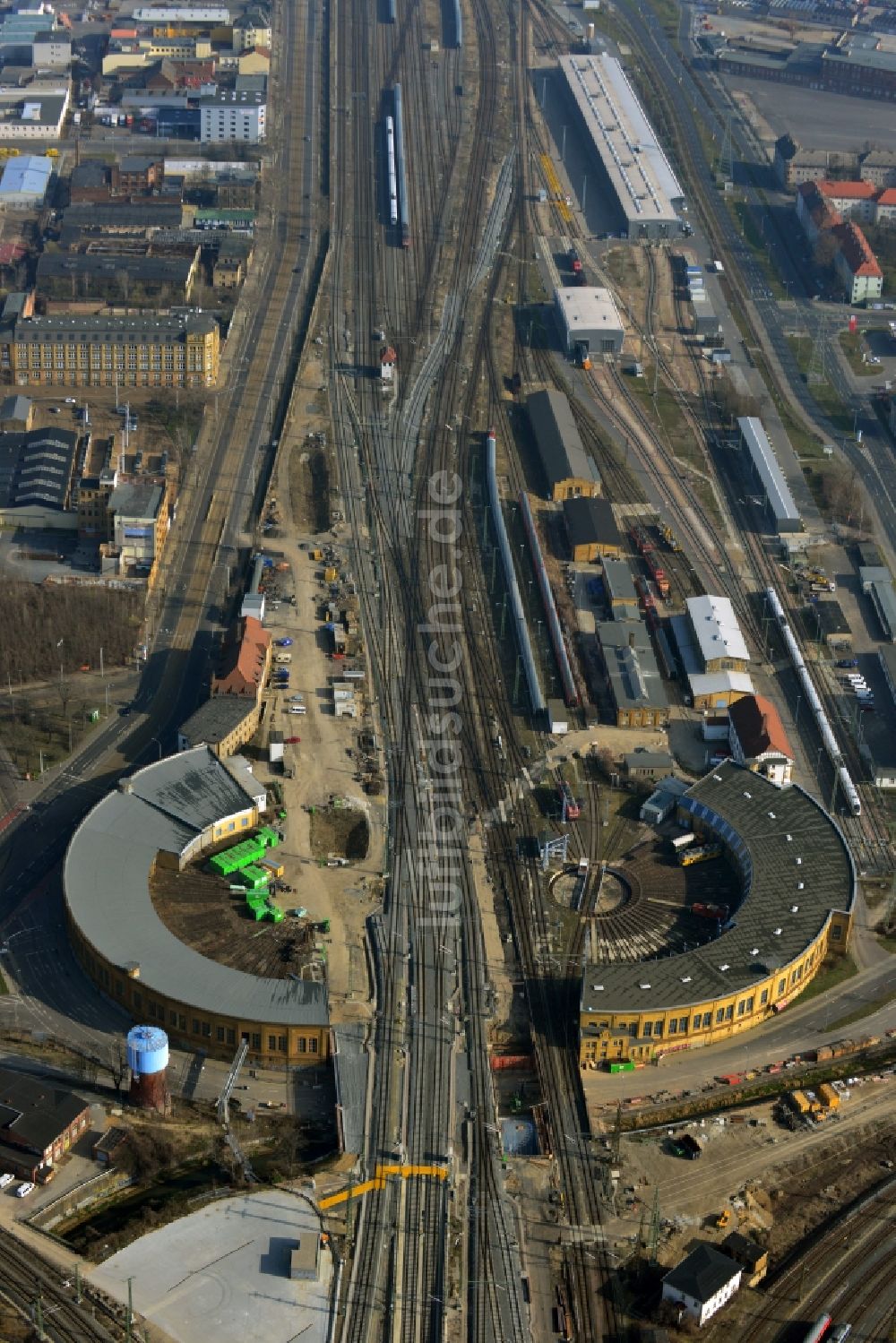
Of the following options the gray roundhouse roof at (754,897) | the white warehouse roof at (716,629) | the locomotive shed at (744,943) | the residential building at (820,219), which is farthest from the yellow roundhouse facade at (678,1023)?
the residential building at (820,219)

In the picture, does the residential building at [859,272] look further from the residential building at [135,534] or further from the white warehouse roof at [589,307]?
the residential building at [135,534]

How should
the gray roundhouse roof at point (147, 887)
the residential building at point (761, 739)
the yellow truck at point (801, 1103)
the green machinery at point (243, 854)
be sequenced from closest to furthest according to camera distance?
the yellow truck at point (801, 1103)
the gray roundhouse roof at point (147, 887)
the green machinery at point (243, 854)
the residential building at point (761, 739)

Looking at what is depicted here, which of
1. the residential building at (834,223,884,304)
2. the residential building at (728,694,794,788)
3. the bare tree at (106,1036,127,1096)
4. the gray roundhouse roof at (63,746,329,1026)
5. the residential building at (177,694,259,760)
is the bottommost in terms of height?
the bare tree at (106,1036,127,1096)

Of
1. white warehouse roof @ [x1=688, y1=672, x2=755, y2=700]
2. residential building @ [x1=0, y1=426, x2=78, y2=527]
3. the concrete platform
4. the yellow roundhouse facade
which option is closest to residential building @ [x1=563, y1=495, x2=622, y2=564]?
white warehouse roof @ [x1=688, y1=672, x2=755, y2=700]

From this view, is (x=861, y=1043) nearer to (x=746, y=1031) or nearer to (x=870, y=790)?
→ (x=746, y=1031)

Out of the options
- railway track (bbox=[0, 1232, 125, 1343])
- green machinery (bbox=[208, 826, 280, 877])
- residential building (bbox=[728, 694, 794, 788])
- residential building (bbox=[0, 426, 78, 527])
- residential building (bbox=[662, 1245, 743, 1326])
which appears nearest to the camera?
railway track (bbox=[0, 1232, 125, 1343])

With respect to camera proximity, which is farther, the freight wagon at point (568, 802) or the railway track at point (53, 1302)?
the freight wagon at point (568, 802)

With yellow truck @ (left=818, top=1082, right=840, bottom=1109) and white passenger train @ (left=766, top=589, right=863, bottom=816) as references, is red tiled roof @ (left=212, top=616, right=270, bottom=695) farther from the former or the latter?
yellow truck @ (left=818, top=1082, right=840, bottom=1109)

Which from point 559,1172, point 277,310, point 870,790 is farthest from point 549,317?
point 559,1172
